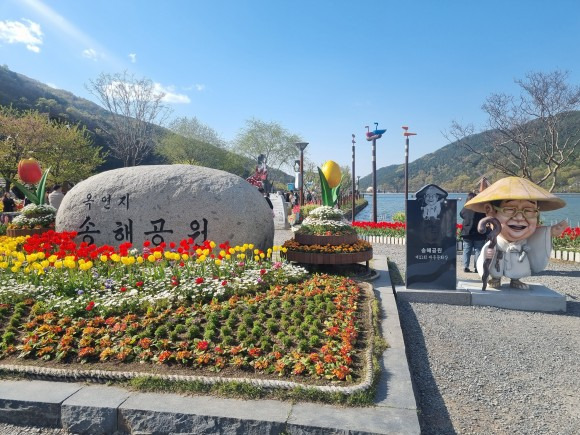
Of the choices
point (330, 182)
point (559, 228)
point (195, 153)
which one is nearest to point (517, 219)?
point (559, 228)

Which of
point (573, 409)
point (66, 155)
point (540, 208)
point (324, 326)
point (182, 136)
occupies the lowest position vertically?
point (573, 409)

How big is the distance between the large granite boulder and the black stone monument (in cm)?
270

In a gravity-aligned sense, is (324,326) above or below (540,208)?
below

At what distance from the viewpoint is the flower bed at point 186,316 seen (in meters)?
3.35

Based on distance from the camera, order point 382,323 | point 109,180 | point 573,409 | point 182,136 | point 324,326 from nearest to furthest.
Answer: point 573,409 < point 324,326 < point 382,323 < point 109,180 < point 182,136

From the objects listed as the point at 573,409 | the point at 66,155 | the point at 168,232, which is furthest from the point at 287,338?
the point at 66,155

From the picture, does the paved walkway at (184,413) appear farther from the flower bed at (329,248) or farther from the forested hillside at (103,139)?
the forested hillside at (103,139)

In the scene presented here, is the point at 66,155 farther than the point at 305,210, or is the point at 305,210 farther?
the point at 66,155

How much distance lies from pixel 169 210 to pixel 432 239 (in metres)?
4.48

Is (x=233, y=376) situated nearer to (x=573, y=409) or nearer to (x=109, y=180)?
(x=573, y=409)

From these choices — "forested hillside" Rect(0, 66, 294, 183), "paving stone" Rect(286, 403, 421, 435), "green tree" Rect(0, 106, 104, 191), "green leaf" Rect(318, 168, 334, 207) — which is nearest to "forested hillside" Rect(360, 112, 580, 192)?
"forested hillside" Rect(0, 66, 294, 183)

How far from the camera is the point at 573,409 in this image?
9.80ft

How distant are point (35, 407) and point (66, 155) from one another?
98.4 feet

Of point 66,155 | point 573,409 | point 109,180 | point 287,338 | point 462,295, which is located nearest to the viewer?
point 573,409
